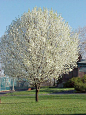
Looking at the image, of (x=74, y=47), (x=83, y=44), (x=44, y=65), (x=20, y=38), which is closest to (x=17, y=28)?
(x=20, y=38)

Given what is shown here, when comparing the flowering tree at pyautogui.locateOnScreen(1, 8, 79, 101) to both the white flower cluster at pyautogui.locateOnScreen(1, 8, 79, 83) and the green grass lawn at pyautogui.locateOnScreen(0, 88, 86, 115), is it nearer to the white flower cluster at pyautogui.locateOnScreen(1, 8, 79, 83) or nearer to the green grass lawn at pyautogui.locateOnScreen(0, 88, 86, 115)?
the white flower cluster at pyautogui.locateOnScreen(1, 8, 79, 83)

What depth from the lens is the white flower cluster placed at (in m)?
13.6

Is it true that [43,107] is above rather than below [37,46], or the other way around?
below

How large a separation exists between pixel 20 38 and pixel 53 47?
2512mm

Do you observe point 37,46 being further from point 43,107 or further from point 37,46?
A: point 43,107

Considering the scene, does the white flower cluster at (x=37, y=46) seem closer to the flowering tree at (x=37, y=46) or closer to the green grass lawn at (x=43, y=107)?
the flowering tree at (x=37, y=46)

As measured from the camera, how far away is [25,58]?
1359 cm

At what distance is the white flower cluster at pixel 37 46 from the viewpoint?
534 inches

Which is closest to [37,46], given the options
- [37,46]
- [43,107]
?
[37,46]

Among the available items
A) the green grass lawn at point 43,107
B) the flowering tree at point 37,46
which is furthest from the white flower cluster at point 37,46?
the green grass lawn at point 43,107

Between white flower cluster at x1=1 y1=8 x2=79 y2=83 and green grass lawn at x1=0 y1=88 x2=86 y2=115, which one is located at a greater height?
white flower cluster at x1=1 y1=8 x2=79 y2=83

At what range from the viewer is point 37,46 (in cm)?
1370

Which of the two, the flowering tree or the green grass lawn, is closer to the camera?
the green grass lawn

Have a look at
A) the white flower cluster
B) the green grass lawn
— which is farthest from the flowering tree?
the green grass lawn
